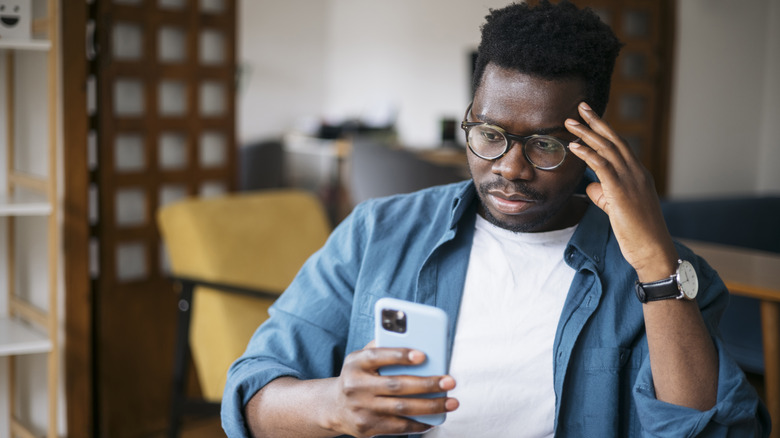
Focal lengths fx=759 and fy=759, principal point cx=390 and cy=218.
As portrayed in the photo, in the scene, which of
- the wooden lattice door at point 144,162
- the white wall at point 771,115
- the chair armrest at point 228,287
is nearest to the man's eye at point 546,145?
the chair armrest at point 228,287

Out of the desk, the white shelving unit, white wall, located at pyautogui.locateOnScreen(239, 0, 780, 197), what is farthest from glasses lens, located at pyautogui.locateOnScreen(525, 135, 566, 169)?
white wall, located at pyautogui.locateOnScreen(239, 0, 780, 197)

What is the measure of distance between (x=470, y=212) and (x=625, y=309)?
304 millimetres

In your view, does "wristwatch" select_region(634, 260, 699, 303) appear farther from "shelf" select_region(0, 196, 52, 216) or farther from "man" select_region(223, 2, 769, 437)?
"shelf" select_region(0, 196, 52, 216)

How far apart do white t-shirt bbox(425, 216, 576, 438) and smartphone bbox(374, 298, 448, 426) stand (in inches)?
10.1

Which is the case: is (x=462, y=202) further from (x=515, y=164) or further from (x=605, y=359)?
(x=605, y=359)

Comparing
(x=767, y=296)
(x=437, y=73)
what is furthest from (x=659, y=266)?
(x=437, y=73)

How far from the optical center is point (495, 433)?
1.19 m

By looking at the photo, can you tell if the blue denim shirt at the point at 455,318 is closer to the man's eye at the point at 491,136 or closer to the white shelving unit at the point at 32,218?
the man's eye at the point at 491,136

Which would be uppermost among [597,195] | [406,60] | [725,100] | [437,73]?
[406,60]

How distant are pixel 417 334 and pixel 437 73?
5.94 m

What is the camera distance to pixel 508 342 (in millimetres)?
1205

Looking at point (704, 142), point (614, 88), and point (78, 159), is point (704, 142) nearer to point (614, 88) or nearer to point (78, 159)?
point (614, 88)

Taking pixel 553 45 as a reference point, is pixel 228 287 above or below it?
below

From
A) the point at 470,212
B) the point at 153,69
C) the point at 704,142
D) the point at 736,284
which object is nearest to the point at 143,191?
the point at 153,69
